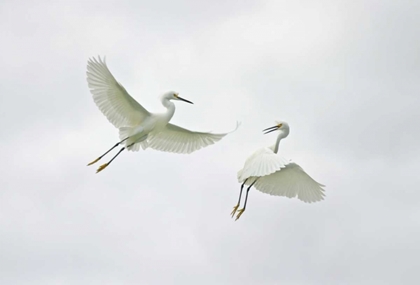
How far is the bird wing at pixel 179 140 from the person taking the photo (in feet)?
116

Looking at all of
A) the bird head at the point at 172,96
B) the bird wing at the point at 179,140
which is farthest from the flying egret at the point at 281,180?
the bird head at the point at 172,96

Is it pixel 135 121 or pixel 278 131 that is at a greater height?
pixel 278 131

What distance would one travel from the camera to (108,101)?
3334cm

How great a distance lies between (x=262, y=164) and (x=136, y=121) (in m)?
4.10

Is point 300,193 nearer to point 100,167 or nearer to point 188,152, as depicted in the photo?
point 188,152

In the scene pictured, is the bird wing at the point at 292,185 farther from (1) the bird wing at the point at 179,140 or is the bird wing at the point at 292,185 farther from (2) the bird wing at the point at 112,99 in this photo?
(2) the bird wing at the point at 112,99

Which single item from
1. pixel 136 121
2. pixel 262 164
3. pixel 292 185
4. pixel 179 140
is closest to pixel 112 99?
pixel 136 121

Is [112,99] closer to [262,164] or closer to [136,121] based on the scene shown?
[136,121]

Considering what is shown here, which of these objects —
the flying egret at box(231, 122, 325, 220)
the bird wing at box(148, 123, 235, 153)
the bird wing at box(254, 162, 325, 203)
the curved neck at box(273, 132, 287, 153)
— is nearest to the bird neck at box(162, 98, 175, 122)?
the bird wing at box(148, 123, 235, 153)

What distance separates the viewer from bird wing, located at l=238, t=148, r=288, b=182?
1264 inches

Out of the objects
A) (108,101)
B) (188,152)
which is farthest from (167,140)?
(108,101)

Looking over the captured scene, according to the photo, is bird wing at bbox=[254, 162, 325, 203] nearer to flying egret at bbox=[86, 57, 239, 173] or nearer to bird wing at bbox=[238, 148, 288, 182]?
bird wing at bbox=[238, 148, 288, 182]

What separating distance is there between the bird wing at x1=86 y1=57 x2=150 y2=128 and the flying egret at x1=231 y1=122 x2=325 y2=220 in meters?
3.49

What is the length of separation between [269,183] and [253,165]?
9.04 feet
